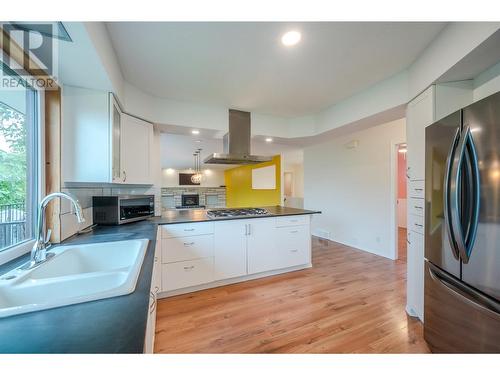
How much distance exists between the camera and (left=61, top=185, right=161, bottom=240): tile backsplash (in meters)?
1.62

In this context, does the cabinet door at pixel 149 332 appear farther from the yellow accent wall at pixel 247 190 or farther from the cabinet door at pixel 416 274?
the yellow accent wall at pixel 247 190

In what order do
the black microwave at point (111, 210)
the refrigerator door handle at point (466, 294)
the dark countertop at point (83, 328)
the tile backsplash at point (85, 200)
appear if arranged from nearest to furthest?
the dark countertop at point (83, 328), the refrigerator door handle at point (466, 294), the tile backsplash at point (85, 200), the black microwave at point (111, 210)

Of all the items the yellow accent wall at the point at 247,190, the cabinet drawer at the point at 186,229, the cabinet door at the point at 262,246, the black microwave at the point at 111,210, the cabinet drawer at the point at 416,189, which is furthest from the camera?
the yellow accent wall at the point at 247,190

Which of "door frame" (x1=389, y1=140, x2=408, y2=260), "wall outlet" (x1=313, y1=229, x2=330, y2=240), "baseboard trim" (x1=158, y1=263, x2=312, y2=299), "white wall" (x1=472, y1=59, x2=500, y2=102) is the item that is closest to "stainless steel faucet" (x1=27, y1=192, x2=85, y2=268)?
"baseboard trim" (x1=158, y1=263, x2=312, y2=299)

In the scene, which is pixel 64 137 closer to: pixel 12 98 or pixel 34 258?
pixel 12 98

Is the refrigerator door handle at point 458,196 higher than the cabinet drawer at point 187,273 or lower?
higher

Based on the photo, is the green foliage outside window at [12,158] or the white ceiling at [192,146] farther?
the white ceiling at [192,146]

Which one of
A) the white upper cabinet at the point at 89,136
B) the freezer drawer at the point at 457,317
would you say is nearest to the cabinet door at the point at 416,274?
the freezer drawer at the point at 457,317

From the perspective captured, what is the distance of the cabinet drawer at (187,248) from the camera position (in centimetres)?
223

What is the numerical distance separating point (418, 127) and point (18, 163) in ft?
9.91

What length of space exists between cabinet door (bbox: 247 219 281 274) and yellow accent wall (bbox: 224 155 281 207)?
190 cm

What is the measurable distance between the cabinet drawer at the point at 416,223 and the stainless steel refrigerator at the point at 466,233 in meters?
0.41

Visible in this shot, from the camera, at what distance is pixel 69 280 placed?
2.92 ft

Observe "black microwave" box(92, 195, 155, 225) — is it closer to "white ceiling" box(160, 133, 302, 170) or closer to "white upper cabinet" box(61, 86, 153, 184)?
"white upper cabinet" box(61, 86, 153, 184)
